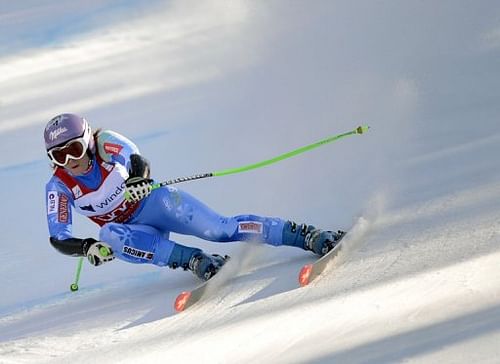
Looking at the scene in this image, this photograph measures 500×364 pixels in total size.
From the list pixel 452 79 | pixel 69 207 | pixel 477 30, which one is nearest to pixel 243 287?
pixel 69 207

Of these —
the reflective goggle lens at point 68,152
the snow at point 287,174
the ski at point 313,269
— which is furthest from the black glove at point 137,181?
the ski at point 313,269

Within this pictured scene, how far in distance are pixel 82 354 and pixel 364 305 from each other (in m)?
1.21

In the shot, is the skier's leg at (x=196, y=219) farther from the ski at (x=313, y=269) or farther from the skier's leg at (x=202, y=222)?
the ski at (x=313, y=269)

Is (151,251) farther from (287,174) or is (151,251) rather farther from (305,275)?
(287,174)

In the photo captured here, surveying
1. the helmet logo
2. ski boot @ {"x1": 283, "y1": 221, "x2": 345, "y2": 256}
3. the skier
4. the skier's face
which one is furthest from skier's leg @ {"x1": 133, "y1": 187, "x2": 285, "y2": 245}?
the helmet logo

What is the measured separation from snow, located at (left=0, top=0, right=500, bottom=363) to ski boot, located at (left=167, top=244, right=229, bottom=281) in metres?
0.08

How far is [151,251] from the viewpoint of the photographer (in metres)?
5.09

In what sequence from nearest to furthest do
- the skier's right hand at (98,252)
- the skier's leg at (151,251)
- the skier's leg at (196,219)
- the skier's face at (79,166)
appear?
the skier's right hand at (98,252)
the skier's leg at (151,251)
the skier's face at (79,166)
the skier's leg at (196,219)

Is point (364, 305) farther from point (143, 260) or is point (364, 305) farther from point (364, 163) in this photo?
point (364, 163)

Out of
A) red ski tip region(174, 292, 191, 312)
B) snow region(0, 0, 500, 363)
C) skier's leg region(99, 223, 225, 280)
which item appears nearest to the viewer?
snow region(0, 0, 500, 363)

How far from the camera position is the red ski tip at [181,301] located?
4750mm

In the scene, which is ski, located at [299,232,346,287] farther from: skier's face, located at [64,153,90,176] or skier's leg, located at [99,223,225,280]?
skier's face, located at [64,153,90,176]

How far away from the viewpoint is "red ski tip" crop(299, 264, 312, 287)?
4559 millimetres

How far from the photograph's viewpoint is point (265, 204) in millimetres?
6465
